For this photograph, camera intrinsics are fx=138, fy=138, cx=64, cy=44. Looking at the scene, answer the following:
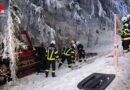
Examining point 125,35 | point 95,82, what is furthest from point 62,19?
point 95,82

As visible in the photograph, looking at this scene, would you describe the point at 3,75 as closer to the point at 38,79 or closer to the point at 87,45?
the point at 38,79

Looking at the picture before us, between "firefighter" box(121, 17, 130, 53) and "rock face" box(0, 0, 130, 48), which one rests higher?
"rock face" box(0, 0, 130, 48)

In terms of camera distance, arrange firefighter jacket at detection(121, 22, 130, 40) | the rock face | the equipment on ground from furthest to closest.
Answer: the rock face
firefighter jacket at detection(121, 22, 130, 40)
the equipment on ground

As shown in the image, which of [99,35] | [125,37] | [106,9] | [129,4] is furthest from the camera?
[129,4]

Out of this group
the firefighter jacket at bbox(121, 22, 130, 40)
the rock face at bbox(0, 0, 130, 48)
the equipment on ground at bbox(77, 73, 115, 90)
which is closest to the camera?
the equipment on ground at bbox(77, 73, 115, 90)

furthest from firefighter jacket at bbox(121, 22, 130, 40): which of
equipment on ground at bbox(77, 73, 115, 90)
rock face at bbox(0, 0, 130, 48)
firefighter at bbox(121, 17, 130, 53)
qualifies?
rock face at bbox(0, 0, 130, 48)

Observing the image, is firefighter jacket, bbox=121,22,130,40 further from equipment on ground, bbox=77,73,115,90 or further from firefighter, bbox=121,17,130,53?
equipment on ground, bbox=77,73,115,90

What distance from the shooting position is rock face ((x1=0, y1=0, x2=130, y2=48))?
7.75 m

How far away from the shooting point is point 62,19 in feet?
36.6

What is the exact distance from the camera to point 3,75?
5.15 metres

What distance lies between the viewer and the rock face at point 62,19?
7752 mm

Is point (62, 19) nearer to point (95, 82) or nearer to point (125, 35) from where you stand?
point (125, 35)

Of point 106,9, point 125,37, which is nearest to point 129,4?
point 106,9

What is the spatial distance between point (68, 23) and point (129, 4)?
12607 millimetres
